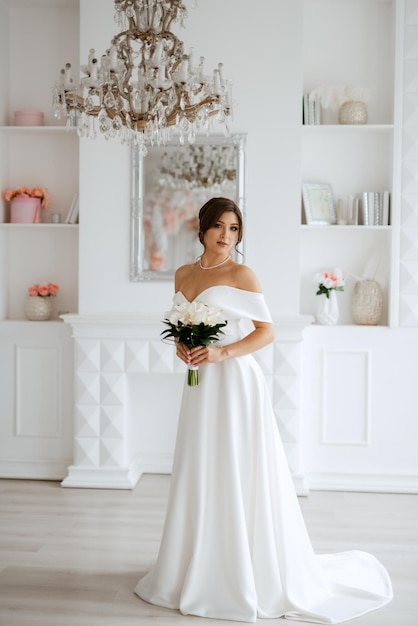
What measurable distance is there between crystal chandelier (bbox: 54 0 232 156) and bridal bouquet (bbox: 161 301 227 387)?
2.26ft

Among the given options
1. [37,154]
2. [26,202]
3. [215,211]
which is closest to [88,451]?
[26,202]

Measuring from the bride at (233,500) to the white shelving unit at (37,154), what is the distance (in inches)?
89.2

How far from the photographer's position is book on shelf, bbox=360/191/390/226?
4773 mm

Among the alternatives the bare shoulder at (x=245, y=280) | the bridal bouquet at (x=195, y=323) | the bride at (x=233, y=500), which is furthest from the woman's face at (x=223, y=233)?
the bridal bouquet at (x=195, y=323)

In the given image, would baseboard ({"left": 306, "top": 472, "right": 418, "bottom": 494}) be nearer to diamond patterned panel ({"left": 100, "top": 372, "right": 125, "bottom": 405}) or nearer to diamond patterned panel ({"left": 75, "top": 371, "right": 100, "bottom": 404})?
diamond patterned panel ({"left": 100, "top": 372, "right": 125, "bottom": 405})

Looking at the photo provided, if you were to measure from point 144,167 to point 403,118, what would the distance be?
1.67m

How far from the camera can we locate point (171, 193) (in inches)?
188

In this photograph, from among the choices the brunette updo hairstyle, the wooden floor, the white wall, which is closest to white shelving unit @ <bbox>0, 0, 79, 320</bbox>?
the white wall

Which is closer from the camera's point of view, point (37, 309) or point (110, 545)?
point (110, 545)

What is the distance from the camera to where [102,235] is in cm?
478

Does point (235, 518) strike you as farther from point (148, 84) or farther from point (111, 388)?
point (111, 388)

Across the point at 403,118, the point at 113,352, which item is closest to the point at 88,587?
the point at 113,352

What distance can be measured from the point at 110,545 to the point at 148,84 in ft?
7.39

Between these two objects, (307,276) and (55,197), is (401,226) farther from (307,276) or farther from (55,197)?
(55,197)
